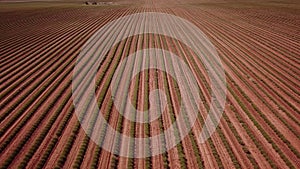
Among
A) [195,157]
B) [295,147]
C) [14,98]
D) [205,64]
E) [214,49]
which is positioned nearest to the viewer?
[195,157]

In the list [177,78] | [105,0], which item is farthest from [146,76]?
[105,0]

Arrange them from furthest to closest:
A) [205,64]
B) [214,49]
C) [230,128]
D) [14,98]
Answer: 1. [214,49]
2. [205,64]
3. [14,98]
4. [230,128]

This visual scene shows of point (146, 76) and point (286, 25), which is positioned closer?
point (146, 76)

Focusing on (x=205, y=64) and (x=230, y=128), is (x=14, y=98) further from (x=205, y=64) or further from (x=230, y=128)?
(x=205, y=64)

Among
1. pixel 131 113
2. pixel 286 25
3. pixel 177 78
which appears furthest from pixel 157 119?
pixel 286 25

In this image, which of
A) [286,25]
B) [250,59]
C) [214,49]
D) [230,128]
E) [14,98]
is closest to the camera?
[230,128]

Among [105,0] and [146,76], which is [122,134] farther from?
[105,0]
